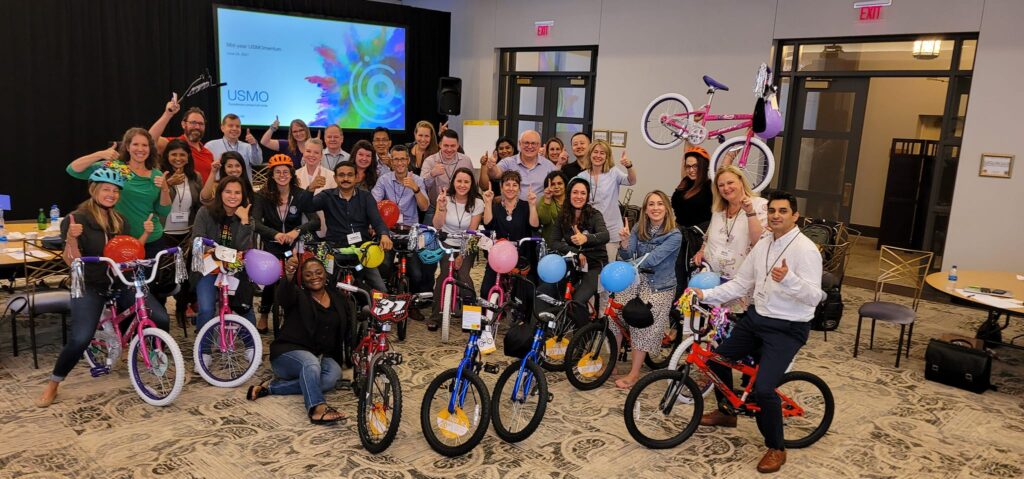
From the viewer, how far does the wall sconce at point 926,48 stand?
7454mm

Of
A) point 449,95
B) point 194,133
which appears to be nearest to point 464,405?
point 194,133

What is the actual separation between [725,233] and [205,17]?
25.2 feet

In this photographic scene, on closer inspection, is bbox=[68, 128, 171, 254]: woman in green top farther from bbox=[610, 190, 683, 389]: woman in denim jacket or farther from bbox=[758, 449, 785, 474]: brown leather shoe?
bbox=[758, 449, 785, 474]: brown leather shoe

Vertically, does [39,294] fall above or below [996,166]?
below

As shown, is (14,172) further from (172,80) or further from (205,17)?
(205,17)

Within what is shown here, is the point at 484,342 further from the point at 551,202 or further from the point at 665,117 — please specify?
the point at 665,117

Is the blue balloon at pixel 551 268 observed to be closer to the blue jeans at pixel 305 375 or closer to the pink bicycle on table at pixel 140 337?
the blue jeans at pixel 305 375

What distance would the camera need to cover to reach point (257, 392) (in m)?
4.33

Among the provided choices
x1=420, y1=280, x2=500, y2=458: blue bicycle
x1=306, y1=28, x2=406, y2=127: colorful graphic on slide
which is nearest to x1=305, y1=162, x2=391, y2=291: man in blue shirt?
x1=420, y1=280, x2=500, y2=458: blue bicycle

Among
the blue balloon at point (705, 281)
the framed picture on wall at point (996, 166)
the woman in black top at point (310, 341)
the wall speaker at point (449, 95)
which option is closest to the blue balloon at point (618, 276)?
the blue balloon at point (705, 281)

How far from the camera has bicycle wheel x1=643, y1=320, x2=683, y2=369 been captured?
5188mm

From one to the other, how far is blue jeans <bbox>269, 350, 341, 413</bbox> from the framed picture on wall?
6809 mm

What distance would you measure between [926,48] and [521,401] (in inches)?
260

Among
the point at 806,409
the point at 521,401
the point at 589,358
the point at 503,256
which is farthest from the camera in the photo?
the point at 503,256
